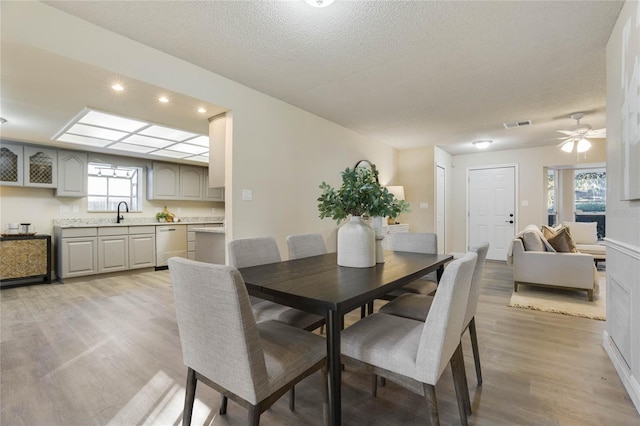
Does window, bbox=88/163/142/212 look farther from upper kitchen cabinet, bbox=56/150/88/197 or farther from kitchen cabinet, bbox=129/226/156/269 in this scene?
kitchen cabinet, bbox=129/226/156/269

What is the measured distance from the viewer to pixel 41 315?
122 inches

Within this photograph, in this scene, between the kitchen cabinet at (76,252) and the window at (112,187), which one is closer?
the kitchen cabinet at (76,252)

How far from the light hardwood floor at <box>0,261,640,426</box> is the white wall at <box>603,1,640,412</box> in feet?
0.61

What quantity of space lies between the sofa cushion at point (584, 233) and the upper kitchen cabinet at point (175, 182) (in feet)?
23.0

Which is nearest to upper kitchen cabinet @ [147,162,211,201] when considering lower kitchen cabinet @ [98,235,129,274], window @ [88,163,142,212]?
window @ [88,163,142,212]

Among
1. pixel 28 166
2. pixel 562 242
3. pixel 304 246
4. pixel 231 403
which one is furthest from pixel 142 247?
pixel 562 242

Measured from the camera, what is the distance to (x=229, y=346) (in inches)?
42.1

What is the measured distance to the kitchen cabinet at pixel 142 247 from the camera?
202 inches

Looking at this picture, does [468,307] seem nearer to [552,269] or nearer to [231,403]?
[231,403]

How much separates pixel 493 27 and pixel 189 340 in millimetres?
2675

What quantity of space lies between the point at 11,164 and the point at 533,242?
734cm

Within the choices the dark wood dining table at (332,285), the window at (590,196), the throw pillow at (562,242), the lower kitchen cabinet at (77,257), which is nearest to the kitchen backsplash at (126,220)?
the lower kitchen cabinet at (77,257)

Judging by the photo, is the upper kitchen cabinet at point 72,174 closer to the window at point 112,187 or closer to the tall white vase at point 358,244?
the window at point 112,187

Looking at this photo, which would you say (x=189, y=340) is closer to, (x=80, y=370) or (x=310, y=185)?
(x=80, y=370)
